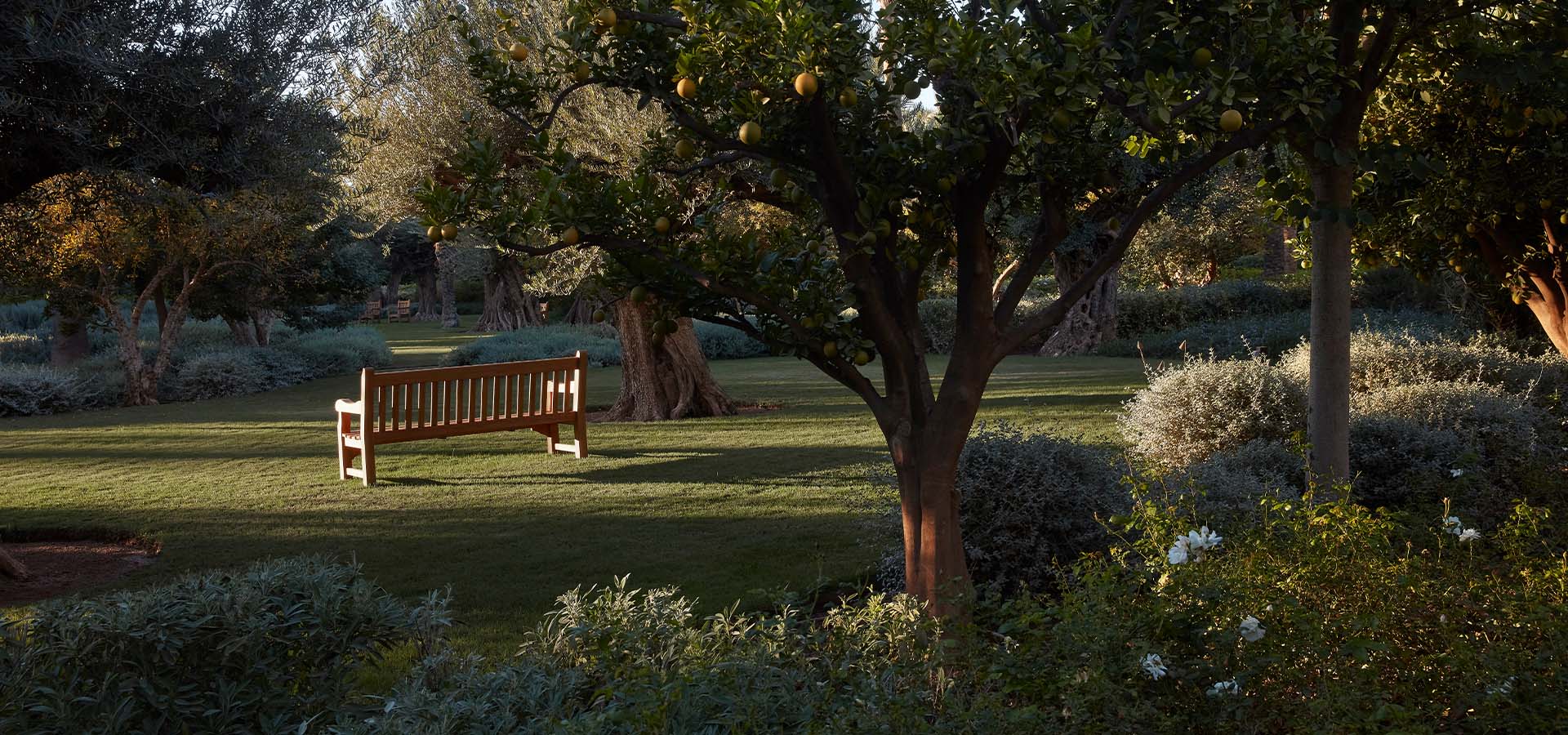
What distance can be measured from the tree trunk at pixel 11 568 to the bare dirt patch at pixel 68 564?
3cm

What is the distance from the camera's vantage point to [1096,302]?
77.5 feet

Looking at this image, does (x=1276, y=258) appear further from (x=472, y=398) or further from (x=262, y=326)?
(x=472, y=398)

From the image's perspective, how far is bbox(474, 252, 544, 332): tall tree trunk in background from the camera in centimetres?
4341

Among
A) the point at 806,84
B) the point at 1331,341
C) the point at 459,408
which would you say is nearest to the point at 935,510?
the point at 806,84

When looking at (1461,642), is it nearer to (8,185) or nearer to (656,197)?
(656,197)

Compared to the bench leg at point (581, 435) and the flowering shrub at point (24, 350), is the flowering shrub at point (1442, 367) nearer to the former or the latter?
the bench leg at point (581, 435)

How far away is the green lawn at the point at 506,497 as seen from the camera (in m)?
6.21

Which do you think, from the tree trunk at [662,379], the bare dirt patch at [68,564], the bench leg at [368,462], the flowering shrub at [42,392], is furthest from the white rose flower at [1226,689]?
the flowering shrub at [42,392]

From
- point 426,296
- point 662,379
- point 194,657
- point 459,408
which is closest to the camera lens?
point 194,657

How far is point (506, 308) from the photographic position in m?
46.3

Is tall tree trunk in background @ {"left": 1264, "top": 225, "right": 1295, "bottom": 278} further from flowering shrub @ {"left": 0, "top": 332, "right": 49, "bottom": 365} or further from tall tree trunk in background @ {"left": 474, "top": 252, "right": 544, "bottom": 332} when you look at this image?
flowering shrub @ {"left": 0, "top": 332, "right": 49, "bottom": 365}

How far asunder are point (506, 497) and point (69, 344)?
17.9 meters

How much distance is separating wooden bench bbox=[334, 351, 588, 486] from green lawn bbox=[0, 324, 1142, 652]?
320 millimetres

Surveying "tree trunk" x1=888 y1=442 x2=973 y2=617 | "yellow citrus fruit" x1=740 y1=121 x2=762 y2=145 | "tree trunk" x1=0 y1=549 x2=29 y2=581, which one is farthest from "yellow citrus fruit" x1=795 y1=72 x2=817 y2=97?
"tree trunk" x1=0 y1=549 x2=29 y2=581
